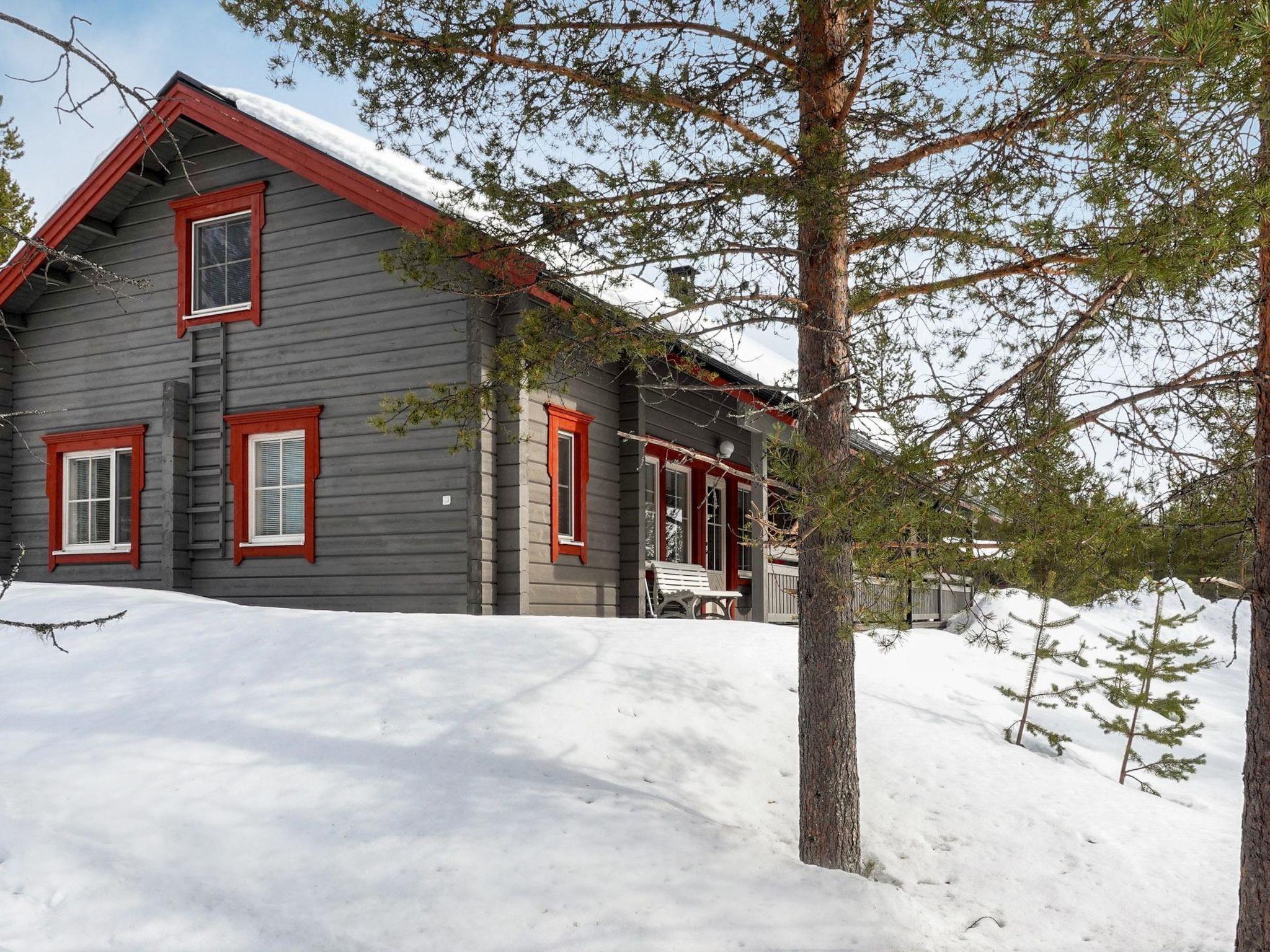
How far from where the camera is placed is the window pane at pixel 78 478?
1318 centimetres

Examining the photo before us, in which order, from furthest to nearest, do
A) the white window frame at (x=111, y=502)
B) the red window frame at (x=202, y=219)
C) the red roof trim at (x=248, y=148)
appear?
1. the white window frame at (x=111, y=502)
2. the red window frame at (x=202, y=219)
3. the red roof trim at (x=248, y=148)

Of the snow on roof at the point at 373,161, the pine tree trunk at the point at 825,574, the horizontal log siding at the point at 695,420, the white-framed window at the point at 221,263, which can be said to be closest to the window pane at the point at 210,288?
the white-framed window at the point at 221,263

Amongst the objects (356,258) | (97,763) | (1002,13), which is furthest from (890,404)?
(356,258)

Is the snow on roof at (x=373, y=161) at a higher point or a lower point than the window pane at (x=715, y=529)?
higher

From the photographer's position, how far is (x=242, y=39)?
6562mm

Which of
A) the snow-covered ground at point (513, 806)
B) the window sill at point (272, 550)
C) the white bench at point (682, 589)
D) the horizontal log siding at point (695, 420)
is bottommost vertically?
the snow-covered ground at point (513, 806)

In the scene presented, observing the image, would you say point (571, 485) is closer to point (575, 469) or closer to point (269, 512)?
point (575, 469)

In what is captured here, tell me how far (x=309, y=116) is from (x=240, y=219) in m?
2.00

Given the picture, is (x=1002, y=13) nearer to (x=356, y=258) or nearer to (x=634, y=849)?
(x=634, y=849)

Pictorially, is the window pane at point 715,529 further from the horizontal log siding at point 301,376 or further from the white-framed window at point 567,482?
the horizontal log siding at point 301,376

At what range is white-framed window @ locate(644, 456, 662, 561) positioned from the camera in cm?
1404

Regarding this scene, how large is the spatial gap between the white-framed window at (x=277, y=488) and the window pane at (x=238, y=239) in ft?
7.05

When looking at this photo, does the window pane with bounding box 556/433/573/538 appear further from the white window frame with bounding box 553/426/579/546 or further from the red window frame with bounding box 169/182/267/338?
the red window frame with bounding box 169/182/267/338

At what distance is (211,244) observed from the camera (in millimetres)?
12492
